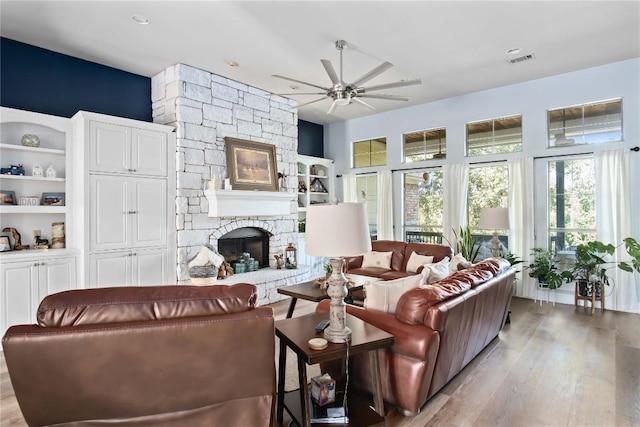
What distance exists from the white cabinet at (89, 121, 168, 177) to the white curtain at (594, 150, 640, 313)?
5842mm

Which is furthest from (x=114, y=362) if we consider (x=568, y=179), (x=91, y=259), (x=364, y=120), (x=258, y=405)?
(x=364, y=120)

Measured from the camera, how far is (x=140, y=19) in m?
3.54

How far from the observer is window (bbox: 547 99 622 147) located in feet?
16.1

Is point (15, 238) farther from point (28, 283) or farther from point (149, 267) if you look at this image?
point (149, 267)

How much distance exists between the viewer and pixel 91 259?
13.2ft

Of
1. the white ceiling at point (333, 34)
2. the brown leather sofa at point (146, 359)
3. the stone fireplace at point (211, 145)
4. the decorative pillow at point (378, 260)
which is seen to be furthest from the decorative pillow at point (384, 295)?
the decorative pillow at point (378, 260)

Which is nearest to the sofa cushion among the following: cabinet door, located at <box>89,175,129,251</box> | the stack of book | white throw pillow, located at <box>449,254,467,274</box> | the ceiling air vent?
the stack of book

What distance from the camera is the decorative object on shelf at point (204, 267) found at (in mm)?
4699

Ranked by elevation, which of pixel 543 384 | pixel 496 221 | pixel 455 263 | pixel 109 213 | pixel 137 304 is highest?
pixel 109 213

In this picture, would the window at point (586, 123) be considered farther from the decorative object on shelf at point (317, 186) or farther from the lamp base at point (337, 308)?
the lamp base at point (337, 308)

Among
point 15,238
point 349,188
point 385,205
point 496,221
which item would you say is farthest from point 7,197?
point 496,221

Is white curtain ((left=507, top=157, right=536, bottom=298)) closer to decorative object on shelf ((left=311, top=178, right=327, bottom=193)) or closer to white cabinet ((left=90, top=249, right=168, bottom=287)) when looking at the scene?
decorative object on shelf ((left=311, top=178, right=327, bottom=193))

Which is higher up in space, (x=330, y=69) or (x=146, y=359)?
(x=330, y=69)

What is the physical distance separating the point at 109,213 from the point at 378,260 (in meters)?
3.82
